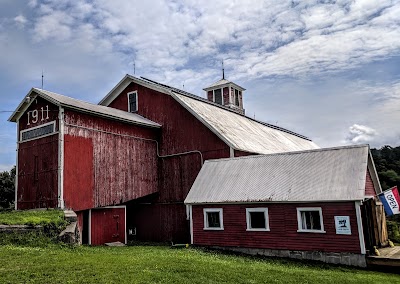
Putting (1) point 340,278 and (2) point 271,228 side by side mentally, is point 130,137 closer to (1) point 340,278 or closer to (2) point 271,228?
(2) point 271,228

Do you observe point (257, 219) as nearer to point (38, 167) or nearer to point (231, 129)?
point (231, 129)

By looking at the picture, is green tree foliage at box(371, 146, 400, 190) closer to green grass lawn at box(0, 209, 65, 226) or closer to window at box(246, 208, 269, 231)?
window at box(246, 208, 269, 231)

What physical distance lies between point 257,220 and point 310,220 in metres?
2.35

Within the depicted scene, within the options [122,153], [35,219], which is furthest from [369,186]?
[35,219]

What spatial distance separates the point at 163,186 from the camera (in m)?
23.0

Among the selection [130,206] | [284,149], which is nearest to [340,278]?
[130,206]

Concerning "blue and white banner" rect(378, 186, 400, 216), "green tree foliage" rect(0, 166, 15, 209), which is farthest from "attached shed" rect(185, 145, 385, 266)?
"green tree foliage" rect(0, 166, 15, 209)

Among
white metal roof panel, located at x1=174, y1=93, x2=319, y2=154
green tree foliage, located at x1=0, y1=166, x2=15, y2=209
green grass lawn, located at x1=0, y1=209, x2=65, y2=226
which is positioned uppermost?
white metal roof panel, located at x1=174, y1=93, x2=319, y2=154

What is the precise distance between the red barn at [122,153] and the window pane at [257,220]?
5384 millimetres

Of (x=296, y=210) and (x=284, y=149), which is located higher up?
(x=284, y=149)

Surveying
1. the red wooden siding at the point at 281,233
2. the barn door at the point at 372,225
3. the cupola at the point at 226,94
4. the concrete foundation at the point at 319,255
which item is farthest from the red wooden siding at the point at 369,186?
the cupola at the point at 226,94

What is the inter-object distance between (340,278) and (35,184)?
48.3 feet

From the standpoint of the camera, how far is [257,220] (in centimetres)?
1580

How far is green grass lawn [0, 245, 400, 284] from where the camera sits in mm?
9180
